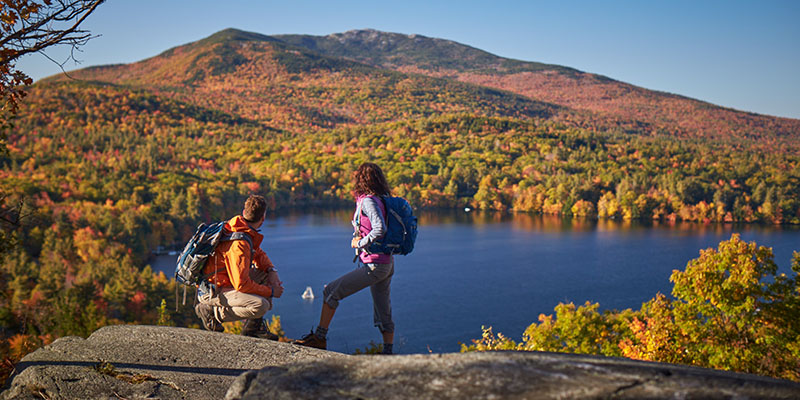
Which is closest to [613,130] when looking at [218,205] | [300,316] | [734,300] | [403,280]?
[218,205]

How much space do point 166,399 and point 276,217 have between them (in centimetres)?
9421

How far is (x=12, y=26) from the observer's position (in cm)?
436

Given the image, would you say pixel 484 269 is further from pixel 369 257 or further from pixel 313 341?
pixel 369 257

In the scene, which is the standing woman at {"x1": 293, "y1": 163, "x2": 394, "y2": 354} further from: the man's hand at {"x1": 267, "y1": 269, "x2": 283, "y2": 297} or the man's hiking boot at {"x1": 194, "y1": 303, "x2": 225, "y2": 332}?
the man's hiking boot at {"x1": 194, "y1": 303, "x2": 225, "y2": 332}

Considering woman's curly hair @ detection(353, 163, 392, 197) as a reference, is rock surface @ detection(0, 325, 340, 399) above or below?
below

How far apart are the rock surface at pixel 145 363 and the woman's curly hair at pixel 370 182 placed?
1.54 m

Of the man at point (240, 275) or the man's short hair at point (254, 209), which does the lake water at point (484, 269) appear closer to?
the man at point (240, 275)

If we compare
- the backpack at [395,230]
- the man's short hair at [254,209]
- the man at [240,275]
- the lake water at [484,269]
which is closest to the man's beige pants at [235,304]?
the man at [240,275]

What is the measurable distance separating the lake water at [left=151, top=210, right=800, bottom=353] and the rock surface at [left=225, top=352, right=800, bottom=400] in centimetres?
2079

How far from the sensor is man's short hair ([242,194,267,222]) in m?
5.16

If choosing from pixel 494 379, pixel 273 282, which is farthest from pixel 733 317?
pixel 494 379

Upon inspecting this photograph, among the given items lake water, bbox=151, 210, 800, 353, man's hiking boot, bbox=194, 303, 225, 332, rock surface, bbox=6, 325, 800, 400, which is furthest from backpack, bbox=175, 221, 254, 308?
lake water, bbox=151, 210, 800, 353

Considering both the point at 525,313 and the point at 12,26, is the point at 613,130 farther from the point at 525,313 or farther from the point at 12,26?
the point at 12,26

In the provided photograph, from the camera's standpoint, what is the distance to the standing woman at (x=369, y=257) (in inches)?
199
